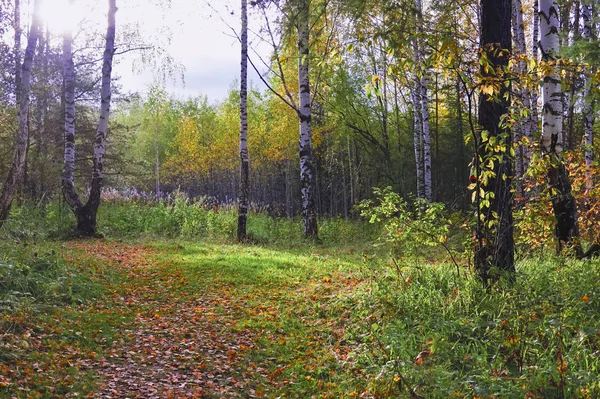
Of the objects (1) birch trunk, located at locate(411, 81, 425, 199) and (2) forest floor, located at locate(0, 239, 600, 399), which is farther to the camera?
(1) birch trunk, located at locate(411, 81, 425, 199)

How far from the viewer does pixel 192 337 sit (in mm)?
5617

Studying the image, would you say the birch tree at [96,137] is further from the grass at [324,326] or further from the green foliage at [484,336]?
the green foliage at [484,336]

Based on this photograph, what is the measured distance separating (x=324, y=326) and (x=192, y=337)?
1.59m

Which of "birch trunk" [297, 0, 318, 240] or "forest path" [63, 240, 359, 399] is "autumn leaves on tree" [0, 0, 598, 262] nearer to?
"birch trunk" [297, 0, 318, 240]

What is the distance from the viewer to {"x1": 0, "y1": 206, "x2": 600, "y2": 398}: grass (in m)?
3.67

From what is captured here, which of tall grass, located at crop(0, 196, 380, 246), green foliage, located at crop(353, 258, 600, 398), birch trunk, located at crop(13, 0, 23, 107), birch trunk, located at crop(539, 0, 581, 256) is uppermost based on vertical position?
birch trunk, located at crop(13, 0, 23, 107)

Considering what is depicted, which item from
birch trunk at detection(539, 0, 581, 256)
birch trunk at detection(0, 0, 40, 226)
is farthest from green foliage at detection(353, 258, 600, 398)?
birch trunk at detection(0, 0, 40, 226)

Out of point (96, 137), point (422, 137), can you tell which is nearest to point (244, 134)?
point (96, 137)

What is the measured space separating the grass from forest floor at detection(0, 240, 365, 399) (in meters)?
0.02

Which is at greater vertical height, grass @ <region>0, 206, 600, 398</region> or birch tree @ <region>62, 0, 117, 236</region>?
birch tree @ <region>62, 0, 117, 236</region>

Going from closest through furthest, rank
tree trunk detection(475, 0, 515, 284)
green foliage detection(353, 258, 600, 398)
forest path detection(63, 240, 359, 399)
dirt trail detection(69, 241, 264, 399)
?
green foliage detection(353, 258, 600, 398) < dirt trail detection(69, 241, 264, 399) < forest path detection(63, 240, 359, 399) < tree trunk detection(475, 0, 515, 284)

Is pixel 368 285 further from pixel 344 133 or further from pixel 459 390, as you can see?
pixel 344 133

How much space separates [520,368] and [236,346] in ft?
10.0

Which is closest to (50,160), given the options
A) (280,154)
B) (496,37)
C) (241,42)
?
(241,42)
